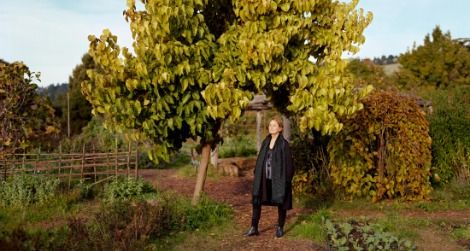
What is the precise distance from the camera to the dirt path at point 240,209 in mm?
6293

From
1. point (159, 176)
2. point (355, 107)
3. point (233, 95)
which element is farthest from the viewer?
point (159, 176)

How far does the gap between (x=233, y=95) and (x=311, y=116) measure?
3.61ft

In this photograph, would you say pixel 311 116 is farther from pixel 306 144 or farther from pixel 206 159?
pixel 306 144

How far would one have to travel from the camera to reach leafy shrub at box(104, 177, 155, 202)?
9.32 meters

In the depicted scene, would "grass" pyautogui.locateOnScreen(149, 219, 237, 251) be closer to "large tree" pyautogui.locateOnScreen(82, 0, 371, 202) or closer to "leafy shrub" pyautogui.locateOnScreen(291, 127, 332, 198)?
"large tree" pyautogui.locateOnScreen(82, 0, 371, 202)

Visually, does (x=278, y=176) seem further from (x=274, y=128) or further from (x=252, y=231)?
(x=252, y=231)

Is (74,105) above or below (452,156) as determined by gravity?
above

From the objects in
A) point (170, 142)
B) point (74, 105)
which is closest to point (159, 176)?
point (170, 142)

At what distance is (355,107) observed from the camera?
22.9 feet

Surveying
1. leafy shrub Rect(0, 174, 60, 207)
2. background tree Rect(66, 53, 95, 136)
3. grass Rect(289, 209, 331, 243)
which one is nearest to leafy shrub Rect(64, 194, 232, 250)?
grass Rect(289, 209, 331, 243)

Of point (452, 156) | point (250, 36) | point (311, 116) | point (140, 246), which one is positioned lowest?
point (140, 246)

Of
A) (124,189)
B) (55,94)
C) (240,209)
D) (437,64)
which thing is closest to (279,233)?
(240,209)

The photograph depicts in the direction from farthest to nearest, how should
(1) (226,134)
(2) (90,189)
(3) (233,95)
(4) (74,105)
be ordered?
(4) (74,105), (1) (226,134), (2) (90,189), (3) (233,95)

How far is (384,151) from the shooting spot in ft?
29.7
